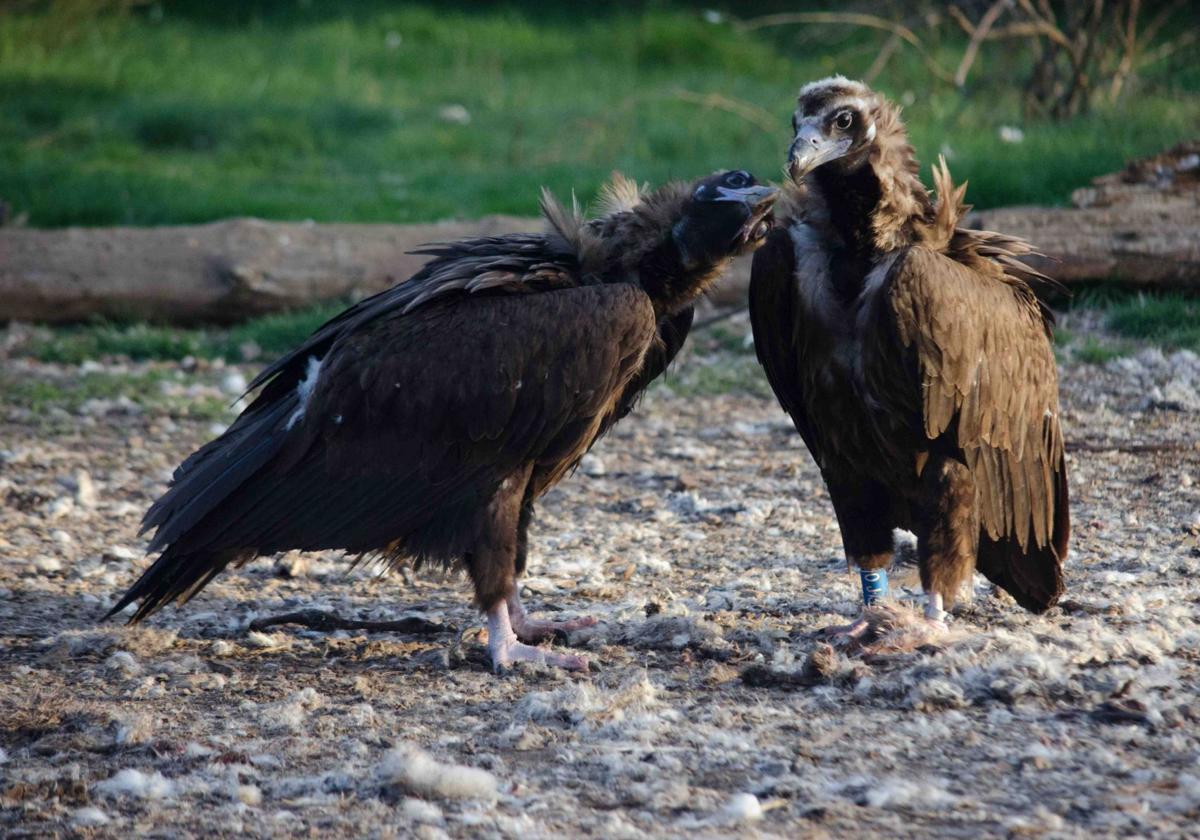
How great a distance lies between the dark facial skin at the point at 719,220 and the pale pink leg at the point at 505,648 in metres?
1.22

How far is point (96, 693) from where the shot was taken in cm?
411

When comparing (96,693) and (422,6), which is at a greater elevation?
(422,6)

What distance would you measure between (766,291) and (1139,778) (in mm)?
1876

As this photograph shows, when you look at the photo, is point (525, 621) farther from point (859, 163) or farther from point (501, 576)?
point (859, 163)

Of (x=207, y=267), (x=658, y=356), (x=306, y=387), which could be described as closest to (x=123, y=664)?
(x=306, y=387)

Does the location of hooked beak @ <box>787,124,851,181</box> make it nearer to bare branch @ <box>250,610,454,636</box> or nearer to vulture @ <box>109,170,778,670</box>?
vulture @ <box>109,170,778,670</box>

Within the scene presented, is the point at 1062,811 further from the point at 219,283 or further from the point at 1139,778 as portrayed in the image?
the point at 219,283

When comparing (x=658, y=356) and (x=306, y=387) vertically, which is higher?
(x=658, y=356)

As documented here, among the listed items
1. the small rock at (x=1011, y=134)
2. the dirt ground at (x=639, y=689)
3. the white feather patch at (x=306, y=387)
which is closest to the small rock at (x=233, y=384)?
the dirt ground at (x=639, y=689)

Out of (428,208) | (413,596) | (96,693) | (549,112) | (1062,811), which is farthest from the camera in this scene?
(549,112)


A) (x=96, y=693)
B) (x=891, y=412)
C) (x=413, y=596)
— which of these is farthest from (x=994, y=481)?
(x=96, y=693)

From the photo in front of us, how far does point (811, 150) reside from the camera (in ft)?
13.5

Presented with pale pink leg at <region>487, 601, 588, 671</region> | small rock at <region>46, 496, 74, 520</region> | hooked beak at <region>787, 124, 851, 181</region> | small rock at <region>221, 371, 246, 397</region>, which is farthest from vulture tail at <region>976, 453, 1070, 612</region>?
small rock at <region>221, 371, 246, 397</region>

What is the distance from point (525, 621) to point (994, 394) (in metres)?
1.59
